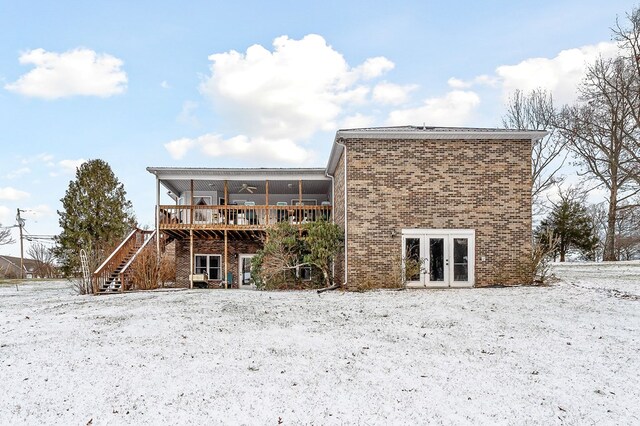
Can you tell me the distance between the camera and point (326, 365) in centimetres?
593

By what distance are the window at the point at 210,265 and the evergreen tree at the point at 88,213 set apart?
1209cm

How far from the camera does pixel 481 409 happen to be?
15.7 ft

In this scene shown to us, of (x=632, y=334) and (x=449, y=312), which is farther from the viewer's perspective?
(x=449, y=312)

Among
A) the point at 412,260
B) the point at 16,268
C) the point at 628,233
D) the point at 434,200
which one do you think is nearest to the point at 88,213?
the point at 16,268

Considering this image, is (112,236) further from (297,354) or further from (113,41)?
(297,354)

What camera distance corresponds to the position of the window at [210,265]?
21.0 metres

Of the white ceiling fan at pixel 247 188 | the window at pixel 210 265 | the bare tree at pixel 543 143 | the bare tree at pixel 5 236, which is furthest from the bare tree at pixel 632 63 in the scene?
the bare tree at pixel 5 236

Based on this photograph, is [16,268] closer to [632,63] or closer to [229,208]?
[229,208]

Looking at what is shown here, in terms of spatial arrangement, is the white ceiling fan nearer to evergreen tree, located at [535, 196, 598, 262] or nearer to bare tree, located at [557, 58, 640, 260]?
bare tree, located at [557, 58, 640, 260]

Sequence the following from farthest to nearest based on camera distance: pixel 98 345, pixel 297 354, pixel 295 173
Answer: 1. pixel 295 173
2. pixel 98 345
3. pixel 297 354

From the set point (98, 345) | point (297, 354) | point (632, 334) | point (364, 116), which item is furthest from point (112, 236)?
point (632, 334)

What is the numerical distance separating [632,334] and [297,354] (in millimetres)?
5800

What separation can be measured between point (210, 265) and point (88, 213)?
14516 millimetres

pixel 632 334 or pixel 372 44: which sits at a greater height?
pixel 372 44
